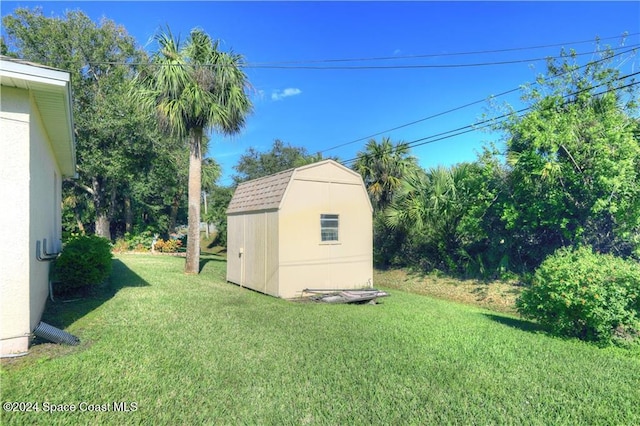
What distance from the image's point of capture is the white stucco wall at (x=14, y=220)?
3824mm

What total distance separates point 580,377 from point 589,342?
1.79 meters

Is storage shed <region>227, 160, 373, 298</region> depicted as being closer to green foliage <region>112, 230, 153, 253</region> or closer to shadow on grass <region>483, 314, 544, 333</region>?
shadow on grass <region>483, 314, 544, 333</region>

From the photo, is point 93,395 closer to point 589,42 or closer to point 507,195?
point 507,195

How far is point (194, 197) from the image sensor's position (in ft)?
40.5

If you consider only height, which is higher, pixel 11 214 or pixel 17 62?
pixel 17 62

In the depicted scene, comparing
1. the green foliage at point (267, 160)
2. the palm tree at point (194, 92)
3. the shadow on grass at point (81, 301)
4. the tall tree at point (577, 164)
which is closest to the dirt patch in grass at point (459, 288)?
the tall tree at point (577, 164)

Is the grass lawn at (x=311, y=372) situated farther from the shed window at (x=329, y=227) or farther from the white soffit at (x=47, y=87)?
the shed window at (x=329, y=227)

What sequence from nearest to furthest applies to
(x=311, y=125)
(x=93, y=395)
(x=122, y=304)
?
(x=93, y=395) → (x=122, y=304) → (x=311, y=125)

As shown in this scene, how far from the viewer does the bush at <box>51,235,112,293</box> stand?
7.13 metres

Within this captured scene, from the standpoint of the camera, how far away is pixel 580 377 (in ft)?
12.8

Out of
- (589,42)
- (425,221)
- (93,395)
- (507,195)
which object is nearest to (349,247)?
(425,221)

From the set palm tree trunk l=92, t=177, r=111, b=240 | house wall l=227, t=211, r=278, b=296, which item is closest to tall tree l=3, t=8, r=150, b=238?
palm tree trunk l=92, t=177, r=111, b=240

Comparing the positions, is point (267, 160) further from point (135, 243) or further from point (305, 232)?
point (305, 232)

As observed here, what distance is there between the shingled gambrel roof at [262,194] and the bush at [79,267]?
4.05m
